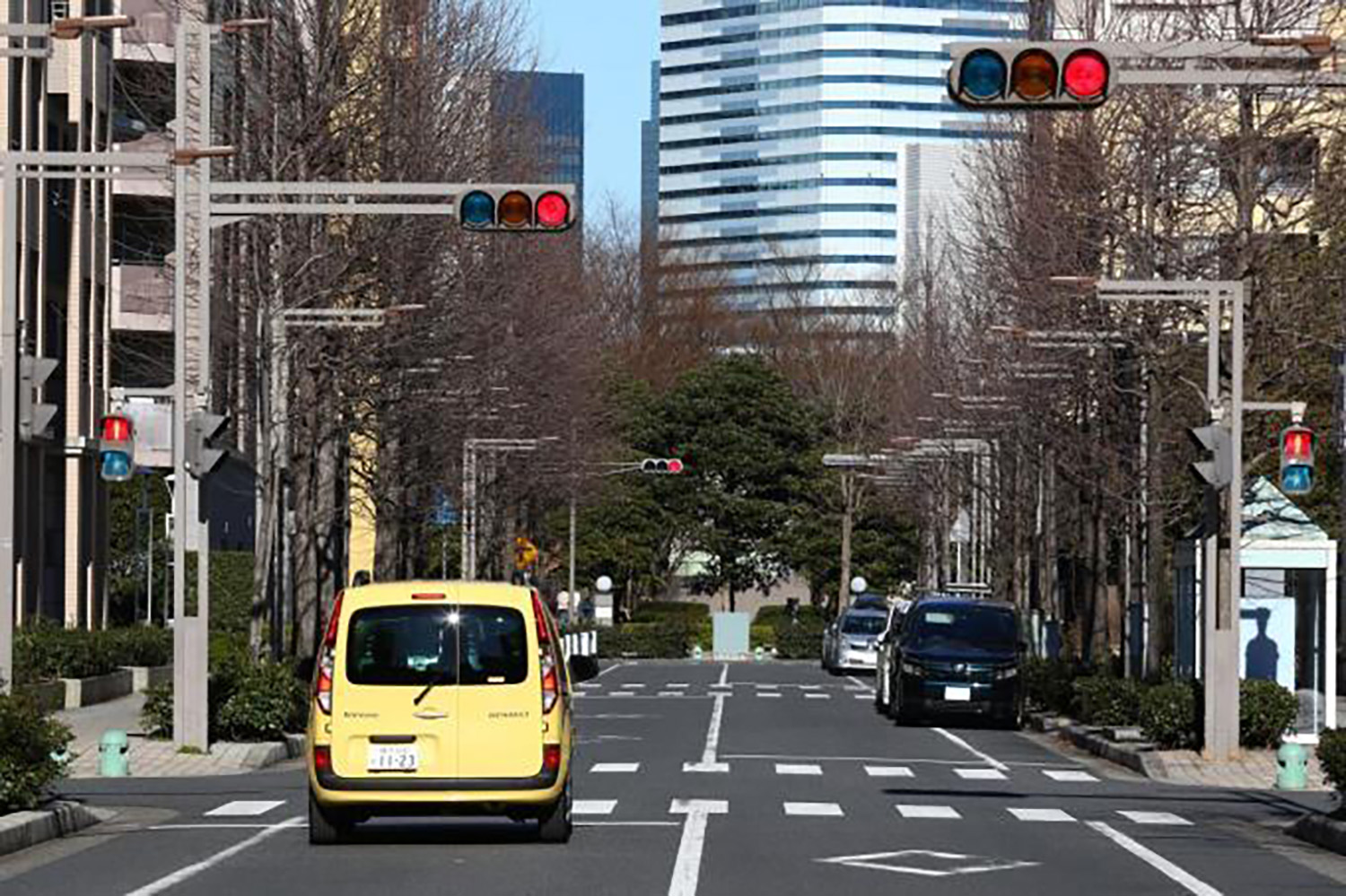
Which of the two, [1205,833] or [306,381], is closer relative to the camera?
[1205,833]

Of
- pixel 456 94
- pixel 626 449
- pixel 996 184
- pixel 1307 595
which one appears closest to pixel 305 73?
pixel 456 94

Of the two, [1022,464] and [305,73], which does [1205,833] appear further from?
[1022,464]

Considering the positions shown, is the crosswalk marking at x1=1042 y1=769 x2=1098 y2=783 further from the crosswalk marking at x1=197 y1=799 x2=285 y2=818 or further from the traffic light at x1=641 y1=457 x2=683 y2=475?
the traffic light at x1=641 y1=457 x2=683 y2=475

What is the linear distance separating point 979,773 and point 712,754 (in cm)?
394

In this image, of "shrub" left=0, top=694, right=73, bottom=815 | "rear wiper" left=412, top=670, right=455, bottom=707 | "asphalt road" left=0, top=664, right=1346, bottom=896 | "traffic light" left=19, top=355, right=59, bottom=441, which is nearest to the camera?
"asphalt road" left=0, top=664, right=1346, bottom=896

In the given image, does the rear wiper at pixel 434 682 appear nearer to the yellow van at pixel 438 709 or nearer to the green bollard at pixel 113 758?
the yellow van at pixel 438 709

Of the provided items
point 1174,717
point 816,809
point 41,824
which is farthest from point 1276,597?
point 41,824

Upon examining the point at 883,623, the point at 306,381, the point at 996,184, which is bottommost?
the point at 883,623

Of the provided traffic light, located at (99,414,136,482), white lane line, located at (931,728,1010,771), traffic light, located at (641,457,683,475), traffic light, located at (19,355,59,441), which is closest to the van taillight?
traffic light, located at (19,355,59,441)

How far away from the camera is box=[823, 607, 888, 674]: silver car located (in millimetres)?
78625

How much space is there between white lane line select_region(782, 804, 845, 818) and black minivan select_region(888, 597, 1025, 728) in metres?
19.0

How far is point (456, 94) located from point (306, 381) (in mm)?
5422

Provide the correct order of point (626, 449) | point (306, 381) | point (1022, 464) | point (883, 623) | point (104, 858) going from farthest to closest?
point (626, 449)
point (883, 623)
point (1022, 464)
point (306, 381)
point (104, 858)

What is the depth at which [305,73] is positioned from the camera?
4388 centimetres
